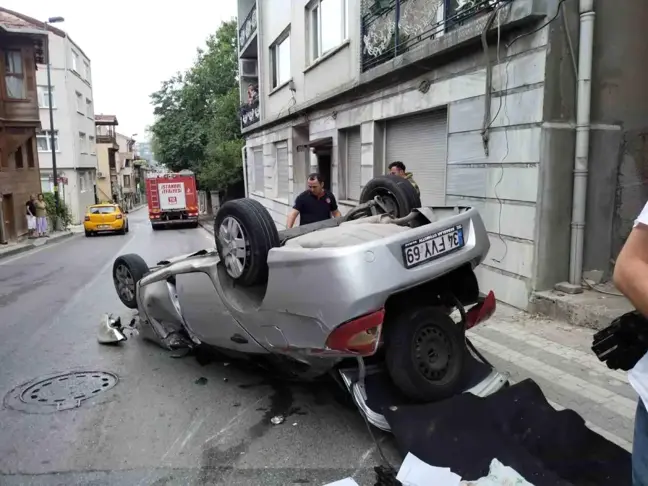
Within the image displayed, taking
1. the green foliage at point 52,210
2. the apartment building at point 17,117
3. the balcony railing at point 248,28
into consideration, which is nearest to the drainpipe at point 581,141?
the balcony railing at point 248,28

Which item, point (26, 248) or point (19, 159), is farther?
point (19, 159)

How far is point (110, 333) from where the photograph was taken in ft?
18.4

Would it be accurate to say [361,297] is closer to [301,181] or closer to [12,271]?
[12,271]

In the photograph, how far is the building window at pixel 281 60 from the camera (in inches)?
665

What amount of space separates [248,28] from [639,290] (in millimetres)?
22723

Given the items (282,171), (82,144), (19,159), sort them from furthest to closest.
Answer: (82,144), (19,159), (282,171)

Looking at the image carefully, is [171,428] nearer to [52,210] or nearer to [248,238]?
[248,238]

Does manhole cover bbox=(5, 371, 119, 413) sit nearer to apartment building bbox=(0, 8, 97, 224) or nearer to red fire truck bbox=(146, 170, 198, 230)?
red fire truck bbox=(146, 170, 198, 230)

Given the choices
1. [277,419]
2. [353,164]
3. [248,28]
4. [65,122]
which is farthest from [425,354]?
[65,122]

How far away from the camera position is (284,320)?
331 centimetres

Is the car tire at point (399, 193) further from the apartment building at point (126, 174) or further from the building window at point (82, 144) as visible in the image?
the apartment building at point (126, 174)

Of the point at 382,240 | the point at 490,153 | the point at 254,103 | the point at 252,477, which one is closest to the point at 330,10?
the point at 490,153

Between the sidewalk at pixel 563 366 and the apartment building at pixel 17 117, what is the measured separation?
65.5 ft

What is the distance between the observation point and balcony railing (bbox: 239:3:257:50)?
2065cm
